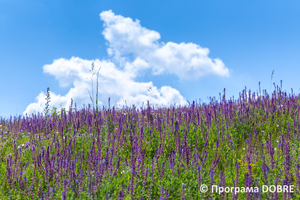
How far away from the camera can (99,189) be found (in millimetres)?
2736

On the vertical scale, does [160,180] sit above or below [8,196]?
above

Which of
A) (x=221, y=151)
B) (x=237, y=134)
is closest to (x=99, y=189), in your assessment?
(x=221, y=151)

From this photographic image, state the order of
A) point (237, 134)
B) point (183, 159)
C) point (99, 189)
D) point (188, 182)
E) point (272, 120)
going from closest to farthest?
point (99, 189)
point (188, 182)
point (183, 159)
point (237, 134)
point (272, 120)

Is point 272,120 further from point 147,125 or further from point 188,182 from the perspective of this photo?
point 188,182

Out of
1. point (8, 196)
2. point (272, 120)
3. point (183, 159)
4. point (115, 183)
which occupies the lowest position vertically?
point (8, 196)

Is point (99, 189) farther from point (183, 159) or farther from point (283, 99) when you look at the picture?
point (283, 99)

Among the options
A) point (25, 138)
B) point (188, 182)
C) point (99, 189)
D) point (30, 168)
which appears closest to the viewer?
point (99, 189)

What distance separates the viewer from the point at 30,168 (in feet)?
12.6

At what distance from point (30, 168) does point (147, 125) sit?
232cm

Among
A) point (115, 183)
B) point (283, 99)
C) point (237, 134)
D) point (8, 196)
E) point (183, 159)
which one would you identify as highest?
point (283, 99)

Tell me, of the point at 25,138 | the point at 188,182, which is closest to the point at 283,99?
the point at 188,182

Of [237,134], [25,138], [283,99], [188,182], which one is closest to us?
[188,182]

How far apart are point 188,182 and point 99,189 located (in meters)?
1.06

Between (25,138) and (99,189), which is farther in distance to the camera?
(25,138)
